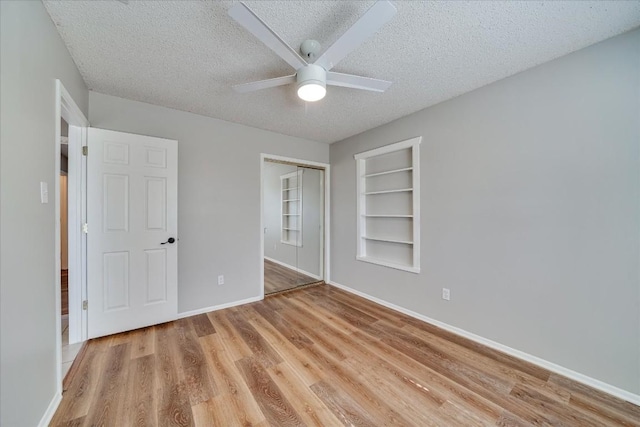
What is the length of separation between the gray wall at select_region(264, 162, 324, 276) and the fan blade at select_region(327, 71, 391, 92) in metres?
2.55

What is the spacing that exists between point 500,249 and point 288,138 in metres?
3.05

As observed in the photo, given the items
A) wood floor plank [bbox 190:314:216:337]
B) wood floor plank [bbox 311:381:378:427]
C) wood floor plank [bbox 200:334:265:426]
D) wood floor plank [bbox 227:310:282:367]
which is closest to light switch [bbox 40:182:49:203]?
wood floor plank [bbox 200:334:265:426]

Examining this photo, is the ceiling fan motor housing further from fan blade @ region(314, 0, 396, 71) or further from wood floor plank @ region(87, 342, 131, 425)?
wood floor plank @ region(87, 342, 131, 425)

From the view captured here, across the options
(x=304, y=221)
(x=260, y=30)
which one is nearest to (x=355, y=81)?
(x=260, y=30)

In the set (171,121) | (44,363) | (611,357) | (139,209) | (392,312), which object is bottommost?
(392,312)

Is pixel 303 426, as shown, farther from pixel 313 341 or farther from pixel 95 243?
pixel 95 243

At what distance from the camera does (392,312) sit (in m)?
3.02

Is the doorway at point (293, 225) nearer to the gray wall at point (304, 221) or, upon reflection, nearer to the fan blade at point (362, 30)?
the gray wall at point (304, 221)

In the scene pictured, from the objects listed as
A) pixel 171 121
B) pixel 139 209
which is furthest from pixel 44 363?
pixel 171 121

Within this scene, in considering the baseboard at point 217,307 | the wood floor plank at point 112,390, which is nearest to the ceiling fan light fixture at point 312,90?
the wood floor plank at point 112,390

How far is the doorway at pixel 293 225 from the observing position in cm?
429

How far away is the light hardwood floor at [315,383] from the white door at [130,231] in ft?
0.83

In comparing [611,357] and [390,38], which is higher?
[390,38]

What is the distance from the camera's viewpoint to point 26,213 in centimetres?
124
